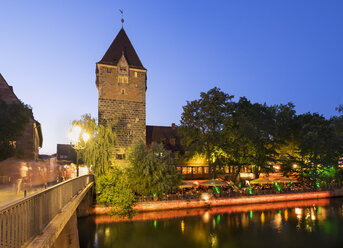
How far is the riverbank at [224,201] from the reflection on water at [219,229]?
0.83 metres

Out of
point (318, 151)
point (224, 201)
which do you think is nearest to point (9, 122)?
point (224, 201)

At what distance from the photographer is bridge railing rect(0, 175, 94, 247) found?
151 inches

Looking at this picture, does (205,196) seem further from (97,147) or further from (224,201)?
(97,147)

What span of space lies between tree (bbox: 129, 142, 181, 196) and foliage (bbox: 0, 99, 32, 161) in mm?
11168

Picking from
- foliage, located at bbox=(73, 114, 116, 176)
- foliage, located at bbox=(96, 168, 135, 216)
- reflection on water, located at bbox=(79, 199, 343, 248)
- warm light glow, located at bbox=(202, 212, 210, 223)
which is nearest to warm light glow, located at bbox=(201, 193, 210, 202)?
reflection on water, located at bbox=(79, 199, 343, 248)

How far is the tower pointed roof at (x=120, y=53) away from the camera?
122ft

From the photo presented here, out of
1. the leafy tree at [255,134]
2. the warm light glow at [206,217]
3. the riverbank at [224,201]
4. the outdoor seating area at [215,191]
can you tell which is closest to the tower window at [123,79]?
the leafy tree at [255,134]

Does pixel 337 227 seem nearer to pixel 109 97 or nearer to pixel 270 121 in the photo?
pixel 270 121

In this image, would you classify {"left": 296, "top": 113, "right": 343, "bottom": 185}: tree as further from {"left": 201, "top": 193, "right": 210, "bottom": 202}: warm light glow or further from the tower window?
the tower window

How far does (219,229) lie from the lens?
23.0m

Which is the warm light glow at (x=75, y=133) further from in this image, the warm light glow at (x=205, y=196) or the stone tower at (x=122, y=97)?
the stone tower at (x=122, y=97)

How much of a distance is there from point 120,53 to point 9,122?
21.5 metres

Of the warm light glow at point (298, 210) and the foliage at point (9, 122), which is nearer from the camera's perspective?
the foliage at point (9, 122)

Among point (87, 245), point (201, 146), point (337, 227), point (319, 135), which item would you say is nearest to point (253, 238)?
point (337, 227)
